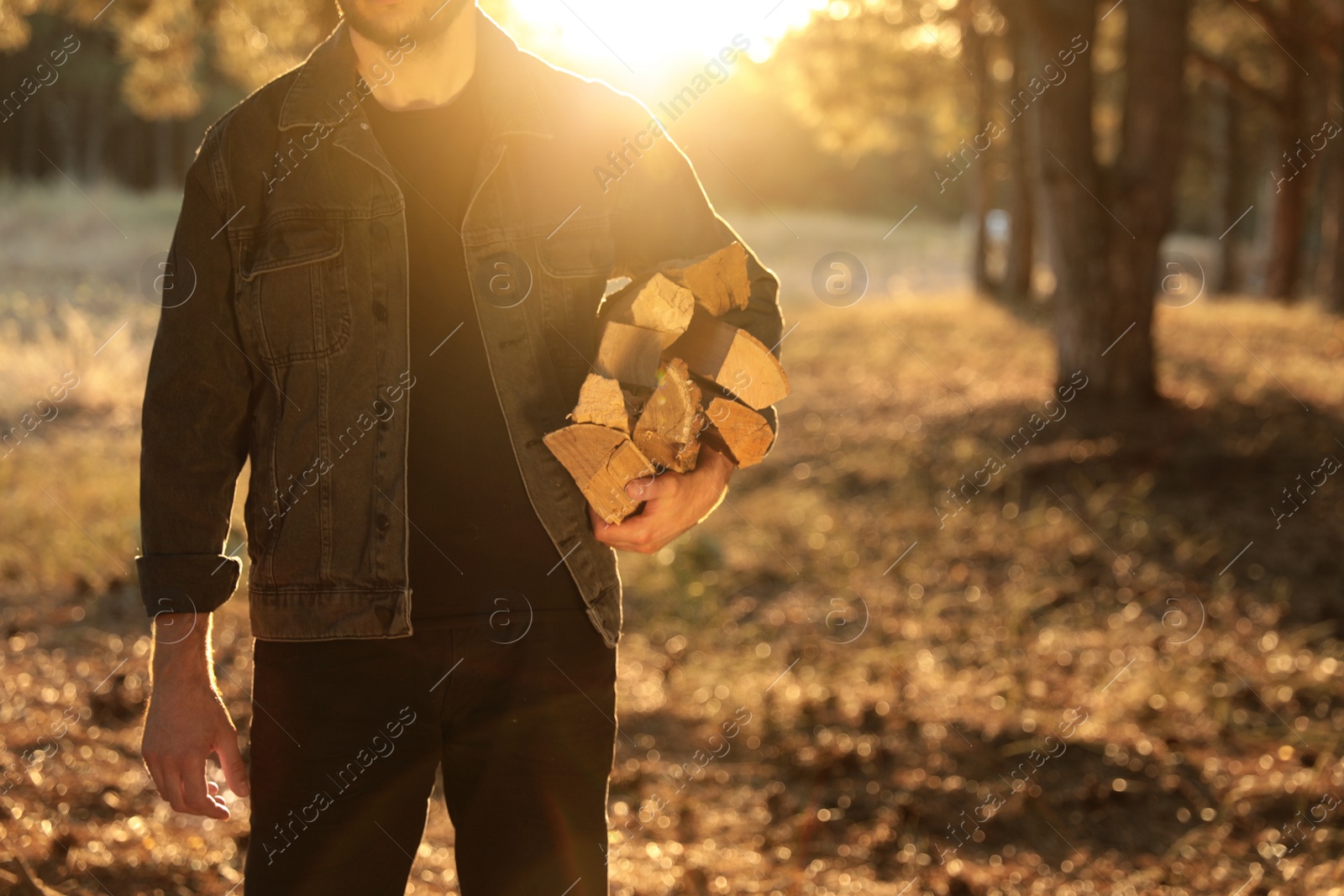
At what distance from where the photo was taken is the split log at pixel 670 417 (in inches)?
79.0

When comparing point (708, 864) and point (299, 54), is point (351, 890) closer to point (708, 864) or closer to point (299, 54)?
point (708, 864)

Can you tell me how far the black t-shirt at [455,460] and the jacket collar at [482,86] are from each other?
0.39 feet

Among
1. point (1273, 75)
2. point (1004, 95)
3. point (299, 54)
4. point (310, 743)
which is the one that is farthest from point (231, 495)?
point (1273, 75)

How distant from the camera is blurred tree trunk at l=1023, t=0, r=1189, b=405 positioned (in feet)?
30.7

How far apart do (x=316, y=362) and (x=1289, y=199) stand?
20672 millimetres

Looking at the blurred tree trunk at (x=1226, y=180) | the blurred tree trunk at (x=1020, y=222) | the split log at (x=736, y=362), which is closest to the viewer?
the split log at (x=736, y=362)

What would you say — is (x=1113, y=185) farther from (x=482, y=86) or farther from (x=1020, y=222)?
(x=1020, y=222)

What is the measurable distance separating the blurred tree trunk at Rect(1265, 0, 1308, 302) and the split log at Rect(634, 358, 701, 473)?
664 inches

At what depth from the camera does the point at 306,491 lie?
6.27ft

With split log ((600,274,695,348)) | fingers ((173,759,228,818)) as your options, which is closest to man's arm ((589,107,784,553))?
split log ((600,274,695,348))

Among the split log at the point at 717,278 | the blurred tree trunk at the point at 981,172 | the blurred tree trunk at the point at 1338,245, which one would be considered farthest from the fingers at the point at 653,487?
the blurred tree trunk at the point at 981,172

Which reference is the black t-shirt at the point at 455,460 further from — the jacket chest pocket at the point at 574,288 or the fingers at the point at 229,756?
the fingers at the point at 229,756

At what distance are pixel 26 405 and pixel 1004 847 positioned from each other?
11193 millimetres

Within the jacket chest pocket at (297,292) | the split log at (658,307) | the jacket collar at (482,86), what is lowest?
the split log at (658,307)
